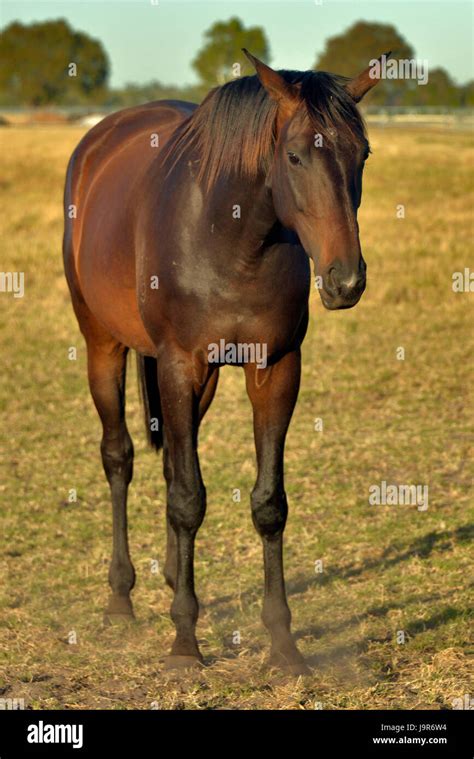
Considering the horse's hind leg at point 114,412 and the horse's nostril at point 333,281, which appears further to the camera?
the horse's hind leg at point 114,412

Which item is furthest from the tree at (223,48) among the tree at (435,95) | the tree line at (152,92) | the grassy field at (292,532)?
the grassy field at (292,532)

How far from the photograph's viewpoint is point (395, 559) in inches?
235

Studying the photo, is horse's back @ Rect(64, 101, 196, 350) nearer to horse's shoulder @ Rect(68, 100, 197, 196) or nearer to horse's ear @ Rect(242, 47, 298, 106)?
horse's shoulder @ Rect(68, 100, 197, 196)

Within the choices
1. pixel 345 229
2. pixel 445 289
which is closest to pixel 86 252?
pixel 345 229

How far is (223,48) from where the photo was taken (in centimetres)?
9881

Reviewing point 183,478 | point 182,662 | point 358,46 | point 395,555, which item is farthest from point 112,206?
point 358,46

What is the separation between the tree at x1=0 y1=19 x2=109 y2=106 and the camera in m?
89.1

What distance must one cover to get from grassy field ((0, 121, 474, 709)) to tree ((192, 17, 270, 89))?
85.4 meters

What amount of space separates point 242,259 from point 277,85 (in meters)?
0.71

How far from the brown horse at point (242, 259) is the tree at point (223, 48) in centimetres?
9113

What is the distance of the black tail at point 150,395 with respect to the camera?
588 centimetres

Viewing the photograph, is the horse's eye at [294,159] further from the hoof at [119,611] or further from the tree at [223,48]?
the tree at [223,48]

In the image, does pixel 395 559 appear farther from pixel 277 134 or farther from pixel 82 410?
pixel 82 410

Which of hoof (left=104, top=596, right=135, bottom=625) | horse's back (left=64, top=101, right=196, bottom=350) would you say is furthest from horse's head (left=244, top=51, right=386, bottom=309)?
Answer: hoof (left=104, top=596, right=135, bottom=625)
